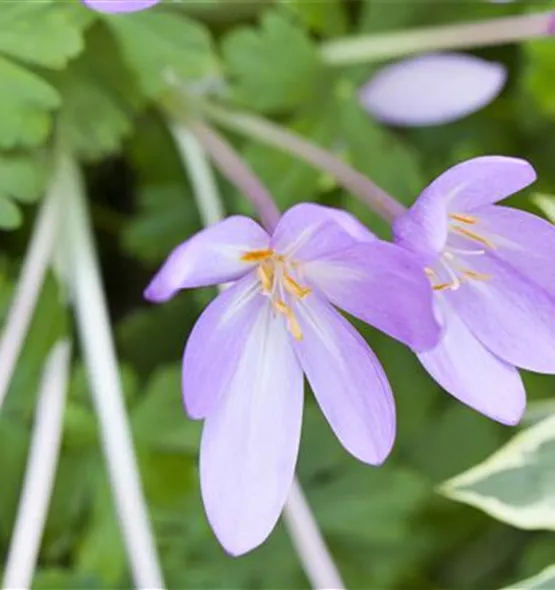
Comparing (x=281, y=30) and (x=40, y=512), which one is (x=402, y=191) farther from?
(x=40, y=512)

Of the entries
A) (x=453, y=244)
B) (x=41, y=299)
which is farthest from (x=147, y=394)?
(x=453, y=244)

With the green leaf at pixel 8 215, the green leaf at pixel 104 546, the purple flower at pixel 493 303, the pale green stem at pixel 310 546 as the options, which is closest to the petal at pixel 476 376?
the purple flower at pixel 493 303

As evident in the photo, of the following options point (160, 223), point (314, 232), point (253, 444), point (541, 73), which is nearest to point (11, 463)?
point (160, 223)

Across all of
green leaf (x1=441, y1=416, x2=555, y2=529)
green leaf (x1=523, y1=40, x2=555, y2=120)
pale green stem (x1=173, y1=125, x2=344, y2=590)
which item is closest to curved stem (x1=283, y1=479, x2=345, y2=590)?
pale green stem (x1=173, y1=125, x2=344, y2=590)

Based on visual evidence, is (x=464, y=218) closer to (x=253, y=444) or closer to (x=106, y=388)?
(x=253, y=444)

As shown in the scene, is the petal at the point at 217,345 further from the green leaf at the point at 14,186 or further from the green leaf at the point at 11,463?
the green leaf at the point at 11,463
